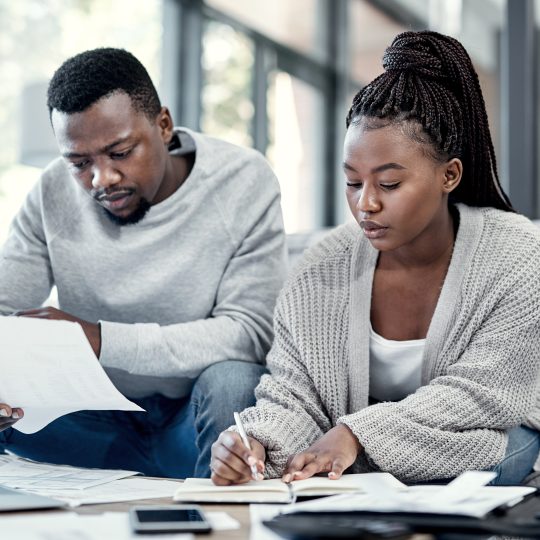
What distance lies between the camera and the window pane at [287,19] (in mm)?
4547

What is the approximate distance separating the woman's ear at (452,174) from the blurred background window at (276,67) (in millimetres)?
1598

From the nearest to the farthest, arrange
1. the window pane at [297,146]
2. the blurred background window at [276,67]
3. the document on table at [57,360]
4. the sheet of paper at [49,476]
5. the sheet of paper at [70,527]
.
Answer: the sheet of paper at [70,527], the sheet of paper at [49,476], the document on table at [57,360], the blurred background window at [276,67], the window pane at [297,146]

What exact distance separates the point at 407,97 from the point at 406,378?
1.51 feet

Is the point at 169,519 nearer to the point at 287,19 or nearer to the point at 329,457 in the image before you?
the point at 329,457

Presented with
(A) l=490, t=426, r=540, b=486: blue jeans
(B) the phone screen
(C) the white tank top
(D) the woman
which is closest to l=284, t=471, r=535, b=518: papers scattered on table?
(B) the phone screen

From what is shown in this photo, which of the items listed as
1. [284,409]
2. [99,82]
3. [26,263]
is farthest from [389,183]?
[26,263]

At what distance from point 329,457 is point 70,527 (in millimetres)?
411

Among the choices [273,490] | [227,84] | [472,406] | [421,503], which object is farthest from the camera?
[227,84]

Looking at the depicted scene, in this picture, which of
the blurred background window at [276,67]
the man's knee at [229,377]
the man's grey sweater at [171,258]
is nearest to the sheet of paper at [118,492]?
the man's knee at [229,377]

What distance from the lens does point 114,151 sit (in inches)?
63.4

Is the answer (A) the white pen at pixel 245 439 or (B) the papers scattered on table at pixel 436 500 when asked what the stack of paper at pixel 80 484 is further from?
(B) the papers scattered on table at pixel 436 500

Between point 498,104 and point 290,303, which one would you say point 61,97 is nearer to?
point 290,303

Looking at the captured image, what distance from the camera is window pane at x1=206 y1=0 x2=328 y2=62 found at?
455 cm

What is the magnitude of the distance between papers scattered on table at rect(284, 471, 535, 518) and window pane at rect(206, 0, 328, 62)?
146 inches
